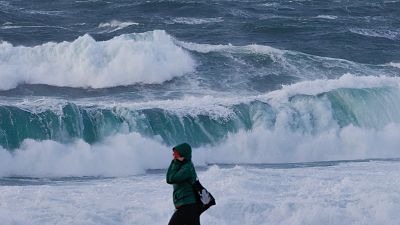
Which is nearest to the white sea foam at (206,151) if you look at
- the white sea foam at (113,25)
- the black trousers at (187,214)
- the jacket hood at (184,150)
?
the black trousers at (187,214)

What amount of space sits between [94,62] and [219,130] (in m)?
7.80

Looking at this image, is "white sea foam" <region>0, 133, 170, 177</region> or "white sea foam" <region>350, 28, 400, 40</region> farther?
"white sea foam" <region>350, 28, 400, 40</region>

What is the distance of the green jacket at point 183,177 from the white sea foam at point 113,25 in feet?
79.1

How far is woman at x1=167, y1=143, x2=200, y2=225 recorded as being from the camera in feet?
28.9

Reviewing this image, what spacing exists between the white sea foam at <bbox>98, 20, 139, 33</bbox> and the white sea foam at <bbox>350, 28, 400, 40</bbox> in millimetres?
9002

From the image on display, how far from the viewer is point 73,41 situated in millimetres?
29250

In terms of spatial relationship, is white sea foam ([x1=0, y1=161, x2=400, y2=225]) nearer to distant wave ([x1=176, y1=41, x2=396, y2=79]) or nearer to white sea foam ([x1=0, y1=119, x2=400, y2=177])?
white sea foam ([x1=0, y1=119, x2=400, y2=177])

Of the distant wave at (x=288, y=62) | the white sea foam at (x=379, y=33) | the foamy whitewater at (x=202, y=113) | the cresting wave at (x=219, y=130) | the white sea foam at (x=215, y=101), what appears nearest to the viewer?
the foamy whitewater at (x=202, y=113)

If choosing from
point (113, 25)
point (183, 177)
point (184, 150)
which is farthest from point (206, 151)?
point (113, 25)

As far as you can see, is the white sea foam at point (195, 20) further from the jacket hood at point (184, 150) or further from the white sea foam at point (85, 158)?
the jacket hood at point (184, 150)

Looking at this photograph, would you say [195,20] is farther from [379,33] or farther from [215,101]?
[215,101]

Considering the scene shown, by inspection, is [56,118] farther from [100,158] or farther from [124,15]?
[124,15]

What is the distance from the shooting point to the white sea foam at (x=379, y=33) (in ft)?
109

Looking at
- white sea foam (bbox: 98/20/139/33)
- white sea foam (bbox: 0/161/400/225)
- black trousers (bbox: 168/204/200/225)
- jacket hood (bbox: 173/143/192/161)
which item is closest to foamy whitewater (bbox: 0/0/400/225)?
white sea foam (bbox: 0/161/400/225)
